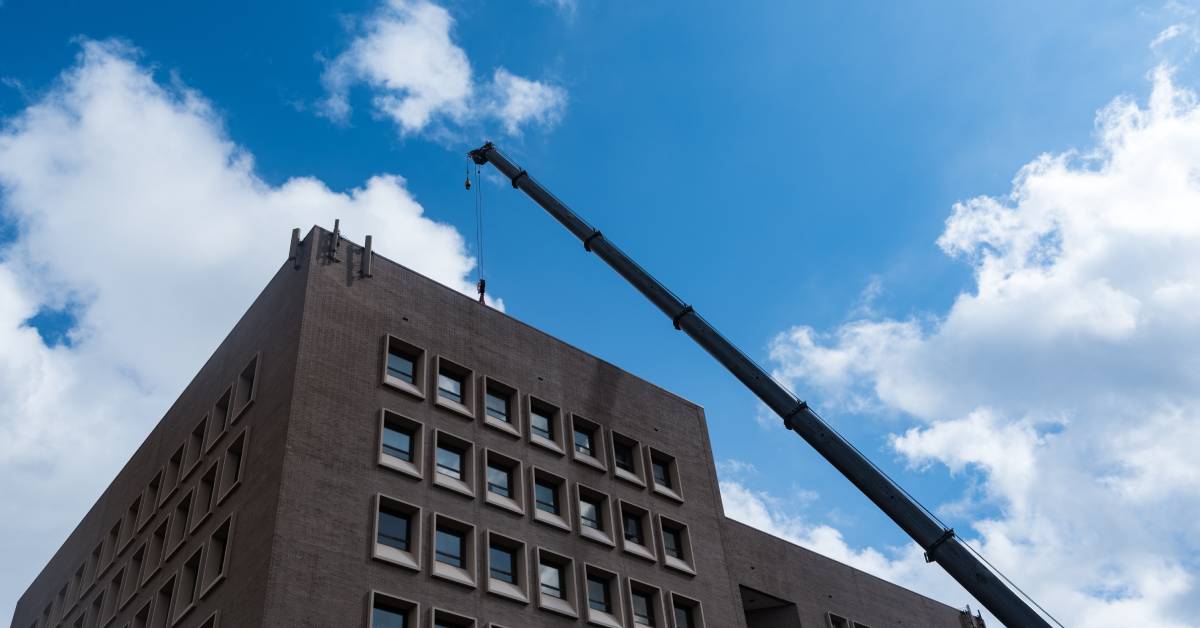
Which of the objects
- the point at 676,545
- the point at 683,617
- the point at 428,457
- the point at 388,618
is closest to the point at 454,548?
the point at 428,457

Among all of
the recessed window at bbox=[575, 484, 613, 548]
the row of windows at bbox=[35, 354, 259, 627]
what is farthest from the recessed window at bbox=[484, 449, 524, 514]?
the row of windows at bbox=[35, 354, 259, 627]

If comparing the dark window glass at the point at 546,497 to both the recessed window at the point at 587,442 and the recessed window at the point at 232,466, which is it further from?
the recessed window at the point at 232,466

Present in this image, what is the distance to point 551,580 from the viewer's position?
45.2m

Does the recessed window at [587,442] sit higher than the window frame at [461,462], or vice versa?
the recessed window at [587,442]

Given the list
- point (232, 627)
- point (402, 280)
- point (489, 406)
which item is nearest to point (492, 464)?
point (489, 406)

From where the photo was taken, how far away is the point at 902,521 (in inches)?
2000

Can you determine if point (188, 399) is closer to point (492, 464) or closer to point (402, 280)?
point (402, 280)

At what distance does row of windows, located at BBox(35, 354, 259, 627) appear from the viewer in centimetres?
4469

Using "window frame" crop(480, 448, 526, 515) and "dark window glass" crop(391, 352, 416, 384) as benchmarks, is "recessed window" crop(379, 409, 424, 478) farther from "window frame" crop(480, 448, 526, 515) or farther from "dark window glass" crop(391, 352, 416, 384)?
"window frame" crop(480, 448, 526, 515)

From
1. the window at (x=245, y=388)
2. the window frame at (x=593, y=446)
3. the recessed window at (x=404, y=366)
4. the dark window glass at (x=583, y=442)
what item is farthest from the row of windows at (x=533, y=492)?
the window at (x=245, y=388)

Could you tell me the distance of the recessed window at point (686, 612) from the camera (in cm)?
4888

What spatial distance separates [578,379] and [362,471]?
14.6 m

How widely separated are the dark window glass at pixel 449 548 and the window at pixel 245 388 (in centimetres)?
993

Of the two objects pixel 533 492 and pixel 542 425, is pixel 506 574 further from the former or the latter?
pixel 542 425
